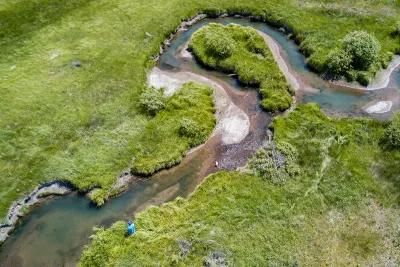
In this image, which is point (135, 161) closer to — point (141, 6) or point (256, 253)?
point (256, 253)

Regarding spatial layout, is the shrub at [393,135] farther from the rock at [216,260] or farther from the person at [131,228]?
the person at [131,228]

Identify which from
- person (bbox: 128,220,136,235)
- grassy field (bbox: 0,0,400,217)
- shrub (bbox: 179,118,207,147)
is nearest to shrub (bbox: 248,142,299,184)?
shrub (bbox: 179,118,207,147)

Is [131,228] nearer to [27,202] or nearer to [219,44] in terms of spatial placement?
[27,202]

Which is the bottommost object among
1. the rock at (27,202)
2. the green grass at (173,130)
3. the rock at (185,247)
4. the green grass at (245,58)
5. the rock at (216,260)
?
A: the rock at (27,202)

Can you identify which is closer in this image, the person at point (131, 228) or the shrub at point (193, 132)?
the person at point (131, 228)

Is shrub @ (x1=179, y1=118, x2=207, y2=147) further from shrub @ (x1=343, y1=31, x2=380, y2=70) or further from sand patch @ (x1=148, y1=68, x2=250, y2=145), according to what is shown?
shrub @ (x1=343, y1=31, x2=380, y2=70)

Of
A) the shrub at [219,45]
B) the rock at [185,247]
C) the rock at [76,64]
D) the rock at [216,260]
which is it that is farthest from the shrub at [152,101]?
the rock at [216,260]
